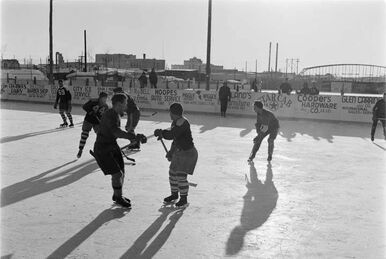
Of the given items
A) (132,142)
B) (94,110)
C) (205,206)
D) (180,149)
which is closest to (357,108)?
(94,110)

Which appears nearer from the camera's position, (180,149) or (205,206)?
(180,149)

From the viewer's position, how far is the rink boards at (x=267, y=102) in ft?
59.3

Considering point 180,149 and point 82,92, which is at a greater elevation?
point 82,92

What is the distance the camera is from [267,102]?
1953 cm

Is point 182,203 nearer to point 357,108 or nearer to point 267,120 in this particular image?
point 267,120

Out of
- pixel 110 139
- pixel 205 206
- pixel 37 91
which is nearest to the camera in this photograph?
pixel 110 139

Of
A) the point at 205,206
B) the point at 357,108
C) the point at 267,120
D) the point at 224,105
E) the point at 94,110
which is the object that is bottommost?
the point at 205,206

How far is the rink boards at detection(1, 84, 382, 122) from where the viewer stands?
59.3 feet

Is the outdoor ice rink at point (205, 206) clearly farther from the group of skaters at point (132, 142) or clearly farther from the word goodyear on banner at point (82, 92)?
the word goodyear on banner at point (82, 92)

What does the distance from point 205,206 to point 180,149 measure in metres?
0.84

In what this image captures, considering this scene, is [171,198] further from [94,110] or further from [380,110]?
[380,110]

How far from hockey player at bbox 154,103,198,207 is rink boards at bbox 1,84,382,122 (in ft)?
44.2

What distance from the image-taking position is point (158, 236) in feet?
15.4

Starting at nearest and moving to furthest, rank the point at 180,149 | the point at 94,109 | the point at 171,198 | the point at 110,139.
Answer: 1. the point at 110,139
2. the point at 180,149
3. the point at 171,198
4. the point at 94,109
